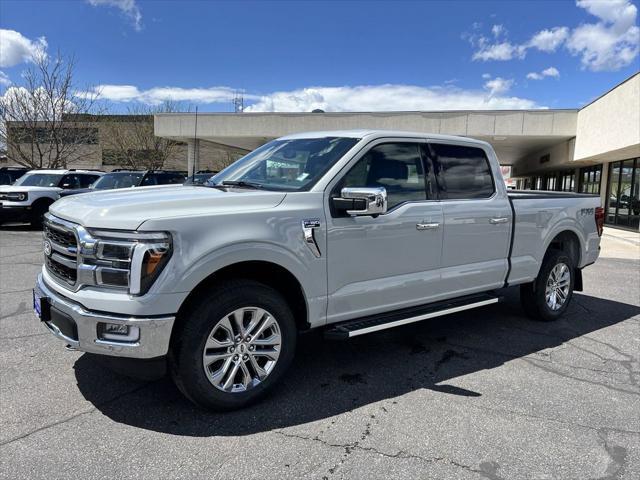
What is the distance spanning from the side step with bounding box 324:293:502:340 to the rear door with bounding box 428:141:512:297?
0.10 meters

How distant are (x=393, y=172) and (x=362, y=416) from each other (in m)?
2.01

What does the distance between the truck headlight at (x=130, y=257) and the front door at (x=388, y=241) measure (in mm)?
1255

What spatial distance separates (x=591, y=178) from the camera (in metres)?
24.5

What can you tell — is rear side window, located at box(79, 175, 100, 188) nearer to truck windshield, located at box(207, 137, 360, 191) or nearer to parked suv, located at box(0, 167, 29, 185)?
parked suv, located at box(0, 167, 29, 185)

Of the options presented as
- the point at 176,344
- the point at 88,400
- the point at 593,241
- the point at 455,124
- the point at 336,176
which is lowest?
the point at 88,400

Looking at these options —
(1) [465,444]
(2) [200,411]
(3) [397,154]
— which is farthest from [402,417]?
(3) [397,154]

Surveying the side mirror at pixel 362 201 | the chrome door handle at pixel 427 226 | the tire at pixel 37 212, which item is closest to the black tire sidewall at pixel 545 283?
the chrome door handle at pixel 427 226

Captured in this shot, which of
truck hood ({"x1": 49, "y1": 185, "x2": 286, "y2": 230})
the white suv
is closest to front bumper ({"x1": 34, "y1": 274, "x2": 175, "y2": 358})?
truck hood ({"x1": 49, "y1": 185, "x2": 286, "y2": 230})

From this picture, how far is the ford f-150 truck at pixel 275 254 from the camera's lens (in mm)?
3006

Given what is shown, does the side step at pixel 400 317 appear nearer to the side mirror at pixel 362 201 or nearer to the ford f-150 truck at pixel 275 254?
the ford f-150 truck at pixel 275 254

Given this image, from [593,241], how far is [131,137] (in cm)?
3987

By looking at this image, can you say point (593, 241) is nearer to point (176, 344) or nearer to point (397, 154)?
point (397, 154)

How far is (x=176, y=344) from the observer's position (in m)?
3.16

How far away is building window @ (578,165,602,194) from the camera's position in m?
23.2
